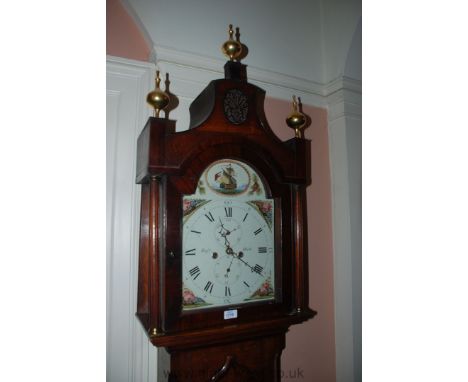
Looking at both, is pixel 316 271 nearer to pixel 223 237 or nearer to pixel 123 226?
pixel 223 237

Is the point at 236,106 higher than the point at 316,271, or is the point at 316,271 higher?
the point at 236,106

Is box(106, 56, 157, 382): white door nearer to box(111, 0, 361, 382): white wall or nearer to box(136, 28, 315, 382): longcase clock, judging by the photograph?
box(136, 28, 315, 382): longcase clock

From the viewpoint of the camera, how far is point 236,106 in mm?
789

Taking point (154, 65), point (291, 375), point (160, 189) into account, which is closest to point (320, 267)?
point (291, 375)

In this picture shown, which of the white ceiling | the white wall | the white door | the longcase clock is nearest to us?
the longcase clock

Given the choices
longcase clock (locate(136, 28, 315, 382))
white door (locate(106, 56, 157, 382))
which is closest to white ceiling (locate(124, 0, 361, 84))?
white door (locate(106, 56, 157, 382))

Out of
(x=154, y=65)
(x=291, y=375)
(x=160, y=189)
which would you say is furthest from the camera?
(x=291, y=375)

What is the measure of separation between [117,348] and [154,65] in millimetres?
934

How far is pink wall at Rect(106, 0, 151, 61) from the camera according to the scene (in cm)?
94

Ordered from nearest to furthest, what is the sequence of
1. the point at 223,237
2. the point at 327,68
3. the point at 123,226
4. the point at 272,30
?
the point at 223,237
the point at 123,226
the point at 272,30
the point at 327,68

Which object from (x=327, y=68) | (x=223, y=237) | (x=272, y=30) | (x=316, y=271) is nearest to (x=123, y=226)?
(x=223, y=237)

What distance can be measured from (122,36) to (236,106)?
1.67 ft
